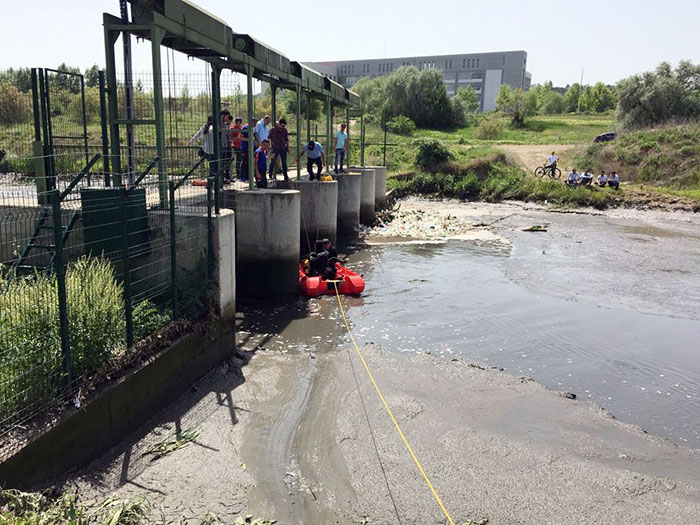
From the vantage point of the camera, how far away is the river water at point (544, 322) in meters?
8.90

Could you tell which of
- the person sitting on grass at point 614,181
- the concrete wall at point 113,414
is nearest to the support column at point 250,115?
the concrete wall at point 113,414

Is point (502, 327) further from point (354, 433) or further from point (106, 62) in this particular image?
point (106, 62)

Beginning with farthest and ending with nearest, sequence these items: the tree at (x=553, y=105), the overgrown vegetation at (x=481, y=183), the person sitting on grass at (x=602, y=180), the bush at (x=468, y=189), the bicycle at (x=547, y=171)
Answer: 1. the tree at (x=553, y=105)
2. the bicycle at (x=547, y=171)
3. the bush at (x=468, y=189)
4. the person sitting on grass at (x=602, y=180)
5. the overgrown vegetation at (x=481, y=183)

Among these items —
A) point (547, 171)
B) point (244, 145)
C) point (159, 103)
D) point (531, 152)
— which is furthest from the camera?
point (531, 152)

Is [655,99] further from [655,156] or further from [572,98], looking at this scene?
[572,98]

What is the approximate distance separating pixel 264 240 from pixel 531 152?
31.5m

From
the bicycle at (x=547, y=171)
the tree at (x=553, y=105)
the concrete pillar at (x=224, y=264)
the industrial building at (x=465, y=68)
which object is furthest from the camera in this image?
the industrial building at (x=465, y=68)

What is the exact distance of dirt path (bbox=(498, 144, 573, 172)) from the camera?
36.2 meters

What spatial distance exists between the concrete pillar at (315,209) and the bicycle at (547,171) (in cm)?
1991

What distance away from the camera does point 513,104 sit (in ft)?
256

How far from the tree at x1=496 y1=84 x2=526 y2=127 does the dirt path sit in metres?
22.4

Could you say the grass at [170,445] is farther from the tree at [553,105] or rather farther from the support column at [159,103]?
the tree at [553,105]

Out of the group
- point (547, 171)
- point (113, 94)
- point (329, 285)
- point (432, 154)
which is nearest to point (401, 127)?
point (432, 154)

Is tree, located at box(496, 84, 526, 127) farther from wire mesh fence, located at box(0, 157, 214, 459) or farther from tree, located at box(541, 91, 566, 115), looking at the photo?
wire mesh fence, located at box(0, 157, 214, 459)
